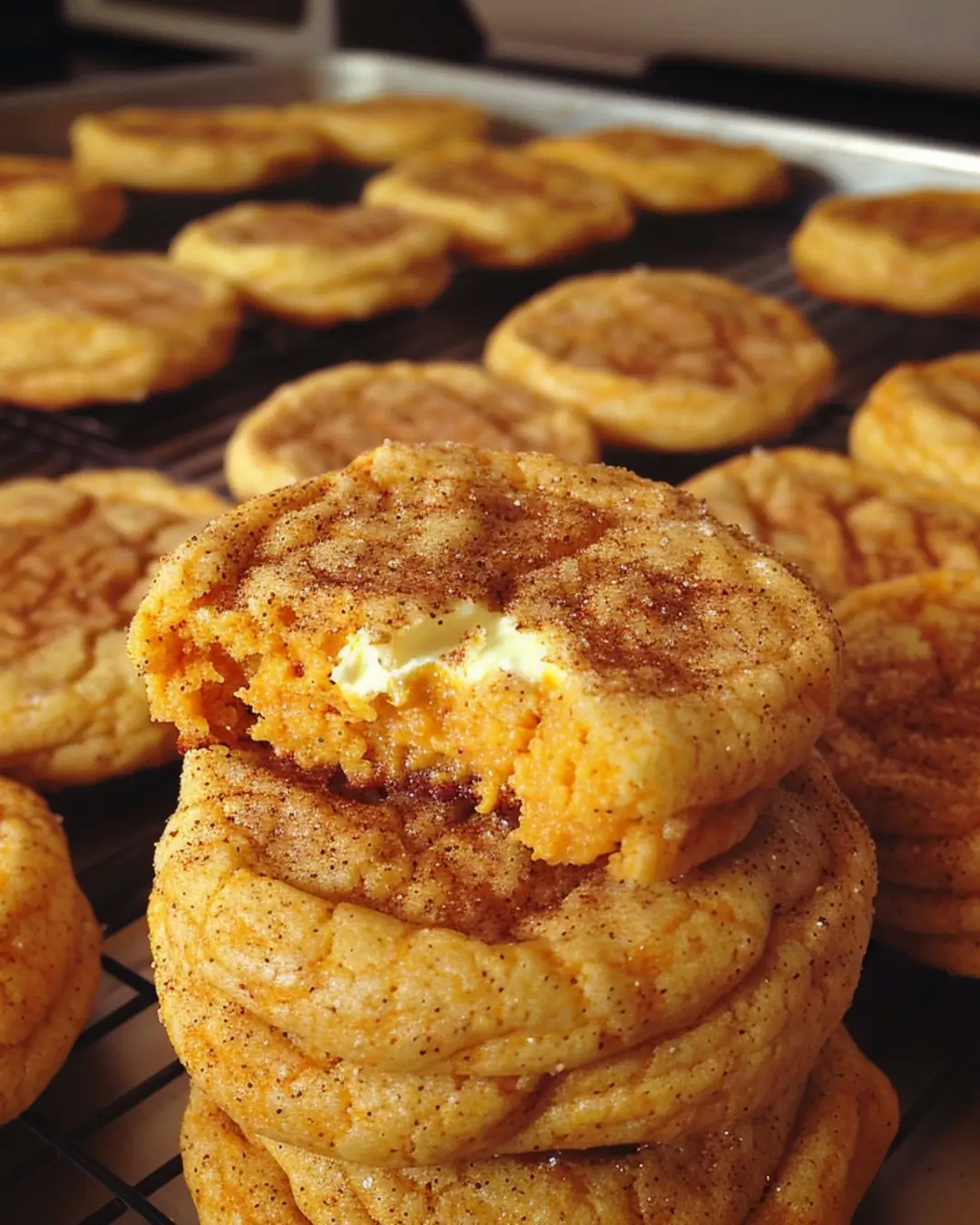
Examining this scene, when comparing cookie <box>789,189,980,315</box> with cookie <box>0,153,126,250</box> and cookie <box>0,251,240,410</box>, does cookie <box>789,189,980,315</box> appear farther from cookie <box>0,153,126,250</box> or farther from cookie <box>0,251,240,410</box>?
cookie <box>0,153,126,250</box>

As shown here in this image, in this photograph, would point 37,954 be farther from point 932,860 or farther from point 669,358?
point 669,358

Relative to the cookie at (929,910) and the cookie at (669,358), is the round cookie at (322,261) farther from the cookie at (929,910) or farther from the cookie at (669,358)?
the cookie at (929,910)

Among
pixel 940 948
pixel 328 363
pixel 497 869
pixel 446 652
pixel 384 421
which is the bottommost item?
pixel 328 363

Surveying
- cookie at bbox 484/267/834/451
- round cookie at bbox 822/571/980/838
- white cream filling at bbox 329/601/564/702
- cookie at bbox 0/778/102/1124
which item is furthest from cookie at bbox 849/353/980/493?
cookie at bbox 0/778/102/1124

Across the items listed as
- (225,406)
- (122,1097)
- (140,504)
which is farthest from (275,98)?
(122,1097)

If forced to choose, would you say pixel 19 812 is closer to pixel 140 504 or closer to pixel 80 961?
pixel 80 961

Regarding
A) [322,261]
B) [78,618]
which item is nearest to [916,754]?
[78,618]

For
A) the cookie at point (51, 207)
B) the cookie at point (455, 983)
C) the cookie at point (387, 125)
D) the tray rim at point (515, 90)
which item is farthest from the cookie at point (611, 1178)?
the cookie at point (387, 125)
